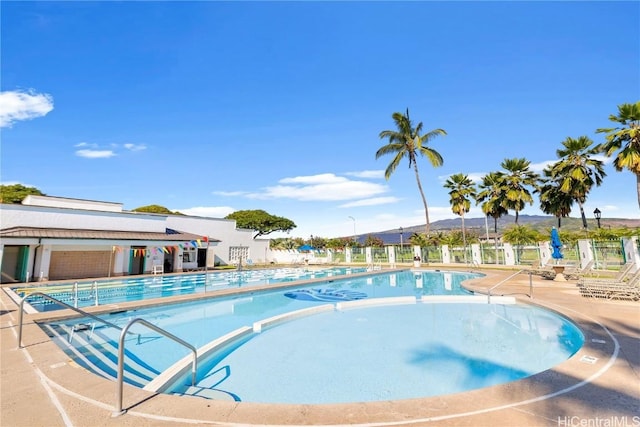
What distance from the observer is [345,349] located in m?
6.90

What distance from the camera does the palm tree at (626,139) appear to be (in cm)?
1666

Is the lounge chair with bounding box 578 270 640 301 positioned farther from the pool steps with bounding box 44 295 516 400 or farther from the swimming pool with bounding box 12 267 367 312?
the swimming pool with bounding box 12 267 367 312

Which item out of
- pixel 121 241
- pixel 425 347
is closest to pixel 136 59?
pixel 121 241

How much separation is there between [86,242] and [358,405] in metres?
23.6

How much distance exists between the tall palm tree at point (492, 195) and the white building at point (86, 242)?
28705 mm

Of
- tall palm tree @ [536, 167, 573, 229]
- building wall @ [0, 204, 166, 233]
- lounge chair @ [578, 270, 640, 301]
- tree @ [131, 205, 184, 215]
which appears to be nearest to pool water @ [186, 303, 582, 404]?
lounge chair @ [578, 270, 640, 301]

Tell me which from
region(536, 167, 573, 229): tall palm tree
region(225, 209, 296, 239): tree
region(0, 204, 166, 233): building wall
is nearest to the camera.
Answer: region(0, 204, 166, 233): building wall

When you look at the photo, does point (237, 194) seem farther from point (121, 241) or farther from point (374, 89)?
point (374, 89)

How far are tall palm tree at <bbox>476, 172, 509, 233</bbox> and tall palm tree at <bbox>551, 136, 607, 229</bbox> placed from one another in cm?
541

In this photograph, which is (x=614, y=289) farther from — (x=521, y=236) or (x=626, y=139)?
(x=521, y=236)

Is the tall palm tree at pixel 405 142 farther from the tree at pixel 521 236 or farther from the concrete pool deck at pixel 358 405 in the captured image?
the concrete pool deck at pixel 358 405

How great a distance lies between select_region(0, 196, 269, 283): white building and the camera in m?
18.3

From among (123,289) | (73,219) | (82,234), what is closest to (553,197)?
(123,289)

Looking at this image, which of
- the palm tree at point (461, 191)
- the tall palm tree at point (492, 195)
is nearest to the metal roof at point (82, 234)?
the palm tree at point (461, 191)
